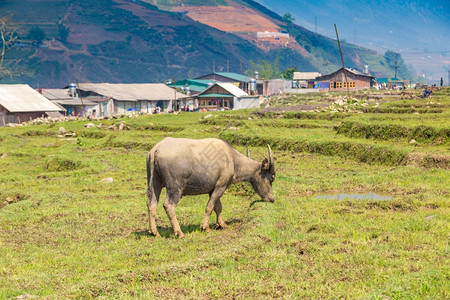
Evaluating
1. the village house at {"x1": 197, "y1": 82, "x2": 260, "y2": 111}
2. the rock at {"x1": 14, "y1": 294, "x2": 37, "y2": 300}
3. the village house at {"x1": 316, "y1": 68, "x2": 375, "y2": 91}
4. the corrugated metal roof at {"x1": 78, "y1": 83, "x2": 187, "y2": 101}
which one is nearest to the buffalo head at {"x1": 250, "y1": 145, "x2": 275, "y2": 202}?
the rock at {"x1": 14, "y1": 294, "x2": 37, "y2": 300}

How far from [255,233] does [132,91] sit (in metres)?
82.6

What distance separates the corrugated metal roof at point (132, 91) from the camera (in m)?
87.9

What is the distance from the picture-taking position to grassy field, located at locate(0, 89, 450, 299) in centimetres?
975

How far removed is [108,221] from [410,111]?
31.6 m

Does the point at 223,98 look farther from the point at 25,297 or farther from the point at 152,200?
the point at 25,297

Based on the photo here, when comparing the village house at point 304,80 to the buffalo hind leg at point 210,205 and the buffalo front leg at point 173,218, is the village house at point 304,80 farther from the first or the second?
the buffalo front leg at point 173,218

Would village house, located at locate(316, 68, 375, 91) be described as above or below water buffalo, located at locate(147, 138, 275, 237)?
above

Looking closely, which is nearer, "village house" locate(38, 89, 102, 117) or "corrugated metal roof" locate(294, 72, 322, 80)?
"village house" locate(38, 89, 102, 117)

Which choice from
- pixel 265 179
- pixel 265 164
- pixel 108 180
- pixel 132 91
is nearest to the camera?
pixel 265 164

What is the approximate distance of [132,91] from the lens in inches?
3676

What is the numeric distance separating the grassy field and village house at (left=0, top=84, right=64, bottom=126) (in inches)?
1422

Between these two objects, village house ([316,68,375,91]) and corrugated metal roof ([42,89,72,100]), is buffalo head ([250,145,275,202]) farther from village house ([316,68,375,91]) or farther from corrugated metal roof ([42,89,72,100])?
village house ([316,68,375,91])

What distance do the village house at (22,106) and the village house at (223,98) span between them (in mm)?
28700

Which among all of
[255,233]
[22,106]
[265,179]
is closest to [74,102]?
[22,106]
